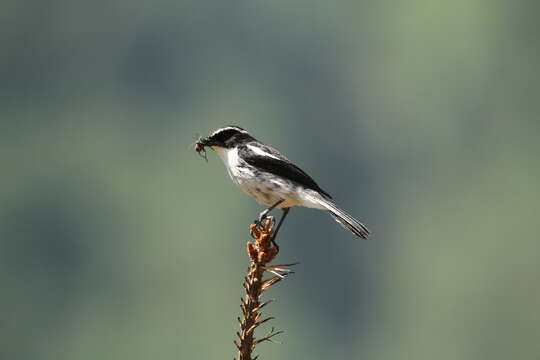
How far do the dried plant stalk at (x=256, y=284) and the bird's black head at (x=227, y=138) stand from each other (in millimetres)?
3837

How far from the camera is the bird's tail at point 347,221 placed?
281 inches

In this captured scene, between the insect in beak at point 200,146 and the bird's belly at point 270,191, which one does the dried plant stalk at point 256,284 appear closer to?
the bird's belly at point 270,191

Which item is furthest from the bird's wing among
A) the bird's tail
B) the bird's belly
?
the bird's tail

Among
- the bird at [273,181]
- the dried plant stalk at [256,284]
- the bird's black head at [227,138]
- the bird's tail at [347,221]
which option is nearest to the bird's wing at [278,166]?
the bird at [273,181]

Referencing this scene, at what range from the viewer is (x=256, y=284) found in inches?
191

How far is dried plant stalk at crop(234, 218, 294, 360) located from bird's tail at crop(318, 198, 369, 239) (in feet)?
5.53

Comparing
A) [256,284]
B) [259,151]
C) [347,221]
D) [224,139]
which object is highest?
[224,139]

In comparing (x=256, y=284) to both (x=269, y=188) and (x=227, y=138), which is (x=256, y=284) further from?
(x=227, y=138)

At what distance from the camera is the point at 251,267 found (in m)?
5.01

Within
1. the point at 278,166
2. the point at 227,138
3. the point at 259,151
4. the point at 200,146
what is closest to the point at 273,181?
the point at 278,166

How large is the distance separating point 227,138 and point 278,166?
45.2 inches
